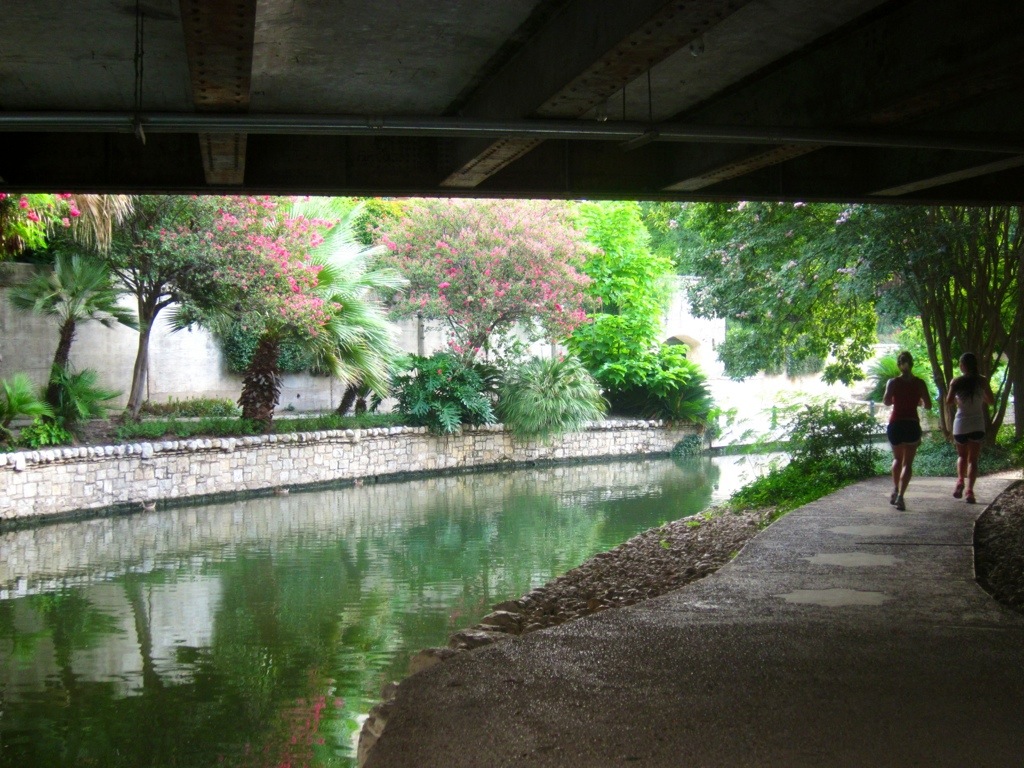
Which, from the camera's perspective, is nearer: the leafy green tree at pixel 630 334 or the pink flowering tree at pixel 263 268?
the pink flowering tree at pixel 263 268

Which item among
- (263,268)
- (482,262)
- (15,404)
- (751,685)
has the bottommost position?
(751,685)

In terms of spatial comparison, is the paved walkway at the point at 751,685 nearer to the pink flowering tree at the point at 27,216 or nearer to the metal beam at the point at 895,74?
the metal beam at the point at 895,74

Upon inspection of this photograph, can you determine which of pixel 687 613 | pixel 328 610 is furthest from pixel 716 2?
pixel 328 610

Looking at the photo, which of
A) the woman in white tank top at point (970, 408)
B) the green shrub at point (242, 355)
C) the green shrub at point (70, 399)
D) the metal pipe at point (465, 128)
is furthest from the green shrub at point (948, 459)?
the green shrub at point (242, 355)

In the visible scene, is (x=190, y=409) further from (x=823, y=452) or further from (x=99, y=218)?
(x=823, y=452)

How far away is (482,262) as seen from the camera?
22641 mm

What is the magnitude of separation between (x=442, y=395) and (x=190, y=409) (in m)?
5.29

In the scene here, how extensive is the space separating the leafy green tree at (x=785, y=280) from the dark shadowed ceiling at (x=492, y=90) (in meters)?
6.06

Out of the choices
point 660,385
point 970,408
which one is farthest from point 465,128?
point 660,385

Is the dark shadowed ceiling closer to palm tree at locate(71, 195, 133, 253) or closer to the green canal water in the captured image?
the green canal water

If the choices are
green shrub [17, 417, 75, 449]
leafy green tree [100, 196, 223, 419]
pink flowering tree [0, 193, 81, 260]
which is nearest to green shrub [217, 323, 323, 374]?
leafy green tree [100, 196, 223, 419]

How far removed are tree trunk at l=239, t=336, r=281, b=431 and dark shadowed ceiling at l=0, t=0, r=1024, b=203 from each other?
35.7ft

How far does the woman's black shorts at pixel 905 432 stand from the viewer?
10.9 metres

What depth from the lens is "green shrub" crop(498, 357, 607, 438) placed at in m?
23.2
